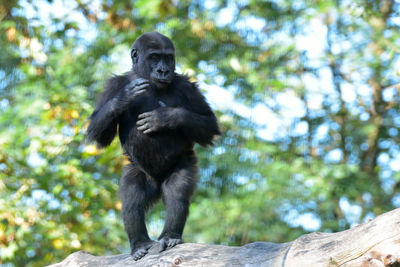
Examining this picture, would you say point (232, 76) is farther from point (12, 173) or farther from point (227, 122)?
point (12, 173)

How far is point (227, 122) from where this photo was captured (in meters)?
8.45

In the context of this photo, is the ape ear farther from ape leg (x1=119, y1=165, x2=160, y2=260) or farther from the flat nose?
ape leg (x1=119, y1=165, x2=160, y2=260)

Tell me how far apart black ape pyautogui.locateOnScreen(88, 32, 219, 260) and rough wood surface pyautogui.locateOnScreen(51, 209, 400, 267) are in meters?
0.45

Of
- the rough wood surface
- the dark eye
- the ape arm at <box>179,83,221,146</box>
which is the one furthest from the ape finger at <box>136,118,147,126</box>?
the rough wood surface

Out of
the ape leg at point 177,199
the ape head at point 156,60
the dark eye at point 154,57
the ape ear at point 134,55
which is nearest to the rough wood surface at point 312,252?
the ape leg at point 177,199

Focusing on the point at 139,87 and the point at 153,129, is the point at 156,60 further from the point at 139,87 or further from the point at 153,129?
the point at 153,129

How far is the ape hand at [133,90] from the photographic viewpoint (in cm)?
418

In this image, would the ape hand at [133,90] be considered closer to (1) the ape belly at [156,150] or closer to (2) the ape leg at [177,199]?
(1) the ape belly at [156,150]

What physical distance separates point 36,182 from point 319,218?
4.43 metres

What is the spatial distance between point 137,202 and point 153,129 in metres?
0.58

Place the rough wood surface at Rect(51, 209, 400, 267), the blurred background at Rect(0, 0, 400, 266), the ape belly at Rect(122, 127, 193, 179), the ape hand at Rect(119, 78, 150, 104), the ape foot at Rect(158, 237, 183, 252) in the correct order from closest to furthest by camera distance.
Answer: the rough wood surface at Rect(51, 209, 400, 267)
the ape foot at Rect(158, 237, 183, 252)
the ape hand at Rect(119, 78, 150, 104)
the ape belly at Rect(122, 127, 193, 179)
the blurred background at Rect(0, 0, 400, 266)

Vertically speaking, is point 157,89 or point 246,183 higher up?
point 157,89

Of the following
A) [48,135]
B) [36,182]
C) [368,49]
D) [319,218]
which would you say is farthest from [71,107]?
[368,49]

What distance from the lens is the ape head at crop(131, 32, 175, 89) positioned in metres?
4.35
